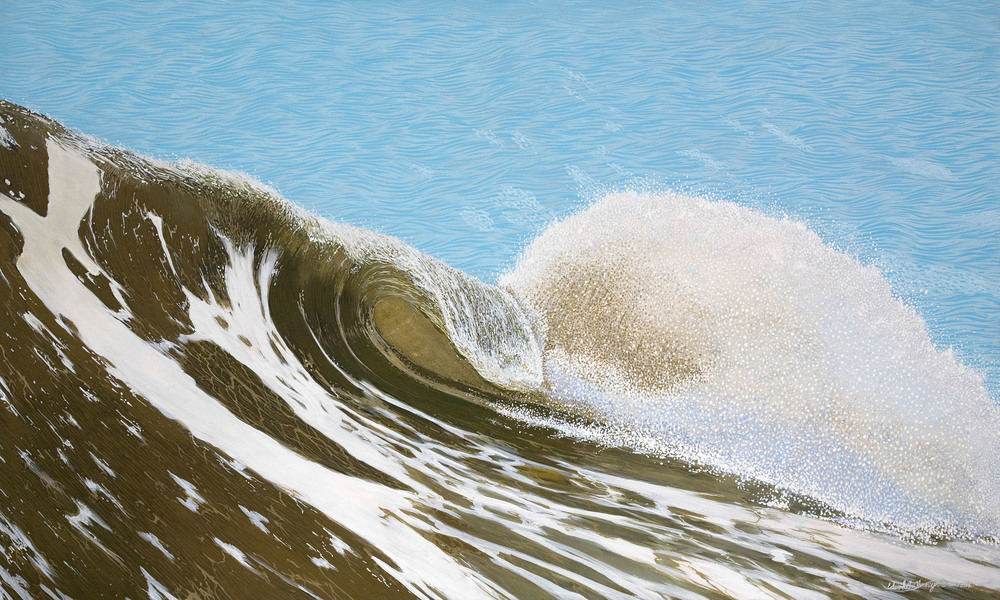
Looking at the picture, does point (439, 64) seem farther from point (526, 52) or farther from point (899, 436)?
point (899, 436)

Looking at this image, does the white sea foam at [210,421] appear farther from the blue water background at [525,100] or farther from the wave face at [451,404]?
the blue water background at [525,100]

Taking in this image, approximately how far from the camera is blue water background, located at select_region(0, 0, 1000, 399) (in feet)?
3.89

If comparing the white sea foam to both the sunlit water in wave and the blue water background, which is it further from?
the blue water background

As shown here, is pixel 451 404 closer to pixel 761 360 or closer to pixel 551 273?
pixel 551 273

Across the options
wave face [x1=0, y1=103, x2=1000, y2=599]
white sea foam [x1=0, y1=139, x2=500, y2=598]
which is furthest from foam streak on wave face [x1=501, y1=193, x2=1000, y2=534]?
white sea foam [x1=0, y1=139, x2=500, y2=598]

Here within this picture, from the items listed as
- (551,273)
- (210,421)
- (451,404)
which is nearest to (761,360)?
(551,273)

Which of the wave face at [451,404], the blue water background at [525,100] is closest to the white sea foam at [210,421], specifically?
the wave face at [451,404]

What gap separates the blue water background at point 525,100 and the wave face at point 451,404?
0.25ft

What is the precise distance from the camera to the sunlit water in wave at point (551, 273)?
1.11 meters

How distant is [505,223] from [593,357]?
0.34m

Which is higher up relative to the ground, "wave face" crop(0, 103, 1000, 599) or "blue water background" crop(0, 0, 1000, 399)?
"blue water background" crop(0, 0, 1000, 399)

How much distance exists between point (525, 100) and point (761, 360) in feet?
2.39

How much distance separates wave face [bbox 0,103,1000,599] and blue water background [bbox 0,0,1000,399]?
0.25ft

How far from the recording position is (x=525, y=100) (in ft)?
4.02
